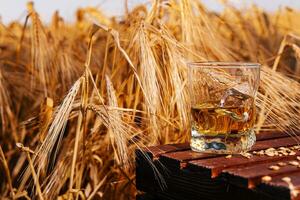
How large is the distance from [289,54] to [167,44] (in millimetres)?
890

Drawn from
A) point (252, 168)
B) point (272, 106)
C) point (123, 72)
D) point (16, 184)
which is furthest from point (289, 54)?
point (252, 168)

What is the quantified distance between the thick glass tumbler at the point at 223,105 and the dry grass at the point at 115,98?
14 centimetres

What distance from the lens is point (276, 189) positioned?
1035 millimetres

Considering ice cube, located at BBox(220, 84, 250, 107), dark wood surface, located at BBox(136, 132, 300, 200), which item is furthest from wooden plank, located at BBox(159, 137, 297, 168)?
ice cube, located at BBox(220, 84, 250, 107)

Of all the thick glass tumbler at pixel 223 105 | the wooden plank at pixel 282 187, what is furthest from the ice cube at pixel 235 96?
the wooden plank at pixel 282 187

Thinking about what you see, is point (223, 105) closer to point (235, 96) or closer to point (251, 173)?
point (235, 96)

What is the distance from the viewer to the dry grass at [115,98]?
1.52 m

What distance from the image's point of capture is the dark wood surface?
108cm

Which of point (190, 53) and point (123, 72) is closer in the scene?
point (190, 53)

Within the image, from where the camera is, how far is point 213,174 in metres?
1.19

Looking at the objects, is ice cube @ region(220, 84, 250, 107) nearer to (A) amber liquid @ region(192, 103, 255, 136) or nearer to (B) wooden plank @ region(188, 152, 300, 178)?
(A) amber liquid @ region(192, 103, 255, 136)

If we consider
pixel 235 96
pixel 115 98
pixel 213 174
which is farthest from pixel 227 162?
pixel 115 98

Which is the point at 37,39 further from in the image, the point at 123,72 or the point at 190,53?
the point at 190,53

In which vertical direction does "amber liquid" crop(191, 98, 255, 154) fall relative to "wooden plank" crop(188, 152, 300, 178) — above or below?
above
